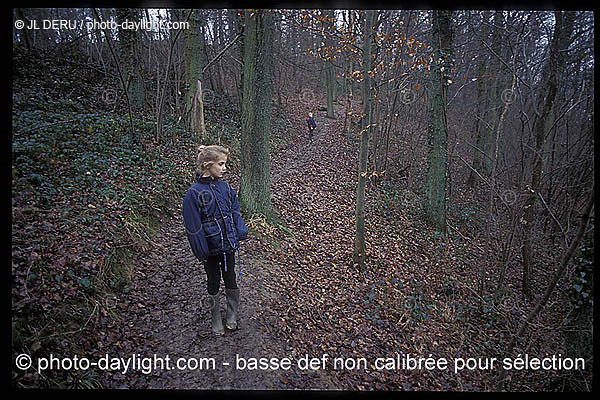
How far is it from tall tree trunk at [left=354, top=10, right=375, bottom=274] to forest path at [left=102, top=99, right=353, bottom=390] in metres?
1.02

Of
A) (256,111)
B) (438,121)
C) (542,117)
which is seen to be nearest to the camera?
(256,111)

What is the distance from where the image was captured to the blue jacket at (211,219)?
274 centimetres

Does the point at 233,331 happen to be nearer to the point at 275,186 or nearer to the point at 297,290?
the point at 297,290

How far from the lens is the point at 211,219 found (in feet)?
9.45

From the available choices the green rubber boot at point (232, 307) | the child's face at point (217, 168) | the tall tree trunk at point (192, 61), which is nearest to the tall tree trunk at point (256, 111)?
the green rubber boot at point (232, 307)

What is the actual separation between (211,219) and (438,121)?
671 cm

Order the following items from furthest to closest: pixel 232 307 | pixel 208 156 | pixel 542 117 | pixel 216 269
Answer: pixel 542 117
pixel 232 307
pixel 216 269
pixel 208 156

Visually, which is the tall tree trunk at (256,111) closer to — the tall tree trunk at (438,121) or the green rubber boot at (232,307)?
the green rubber boot at (232,307)

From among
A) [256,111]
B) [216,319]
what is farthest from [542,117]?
[216,319]

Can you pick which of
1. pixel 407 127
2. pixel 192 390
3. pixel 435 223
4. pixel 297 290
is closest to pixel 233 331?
pixel 192 390

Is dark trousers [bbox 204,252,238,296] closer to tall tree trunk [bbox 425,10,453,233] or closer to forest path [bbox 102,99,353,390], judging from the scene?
forest path [bbox 102,99,353,390]

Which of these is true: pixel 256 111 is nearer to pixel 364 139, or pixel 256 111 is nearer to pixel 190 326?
pixel 364 139

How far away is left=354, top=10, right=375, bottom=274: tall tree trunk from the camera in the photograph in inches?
195

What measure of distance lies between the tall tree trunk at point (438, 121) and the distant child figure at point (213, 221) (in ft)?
20.2
